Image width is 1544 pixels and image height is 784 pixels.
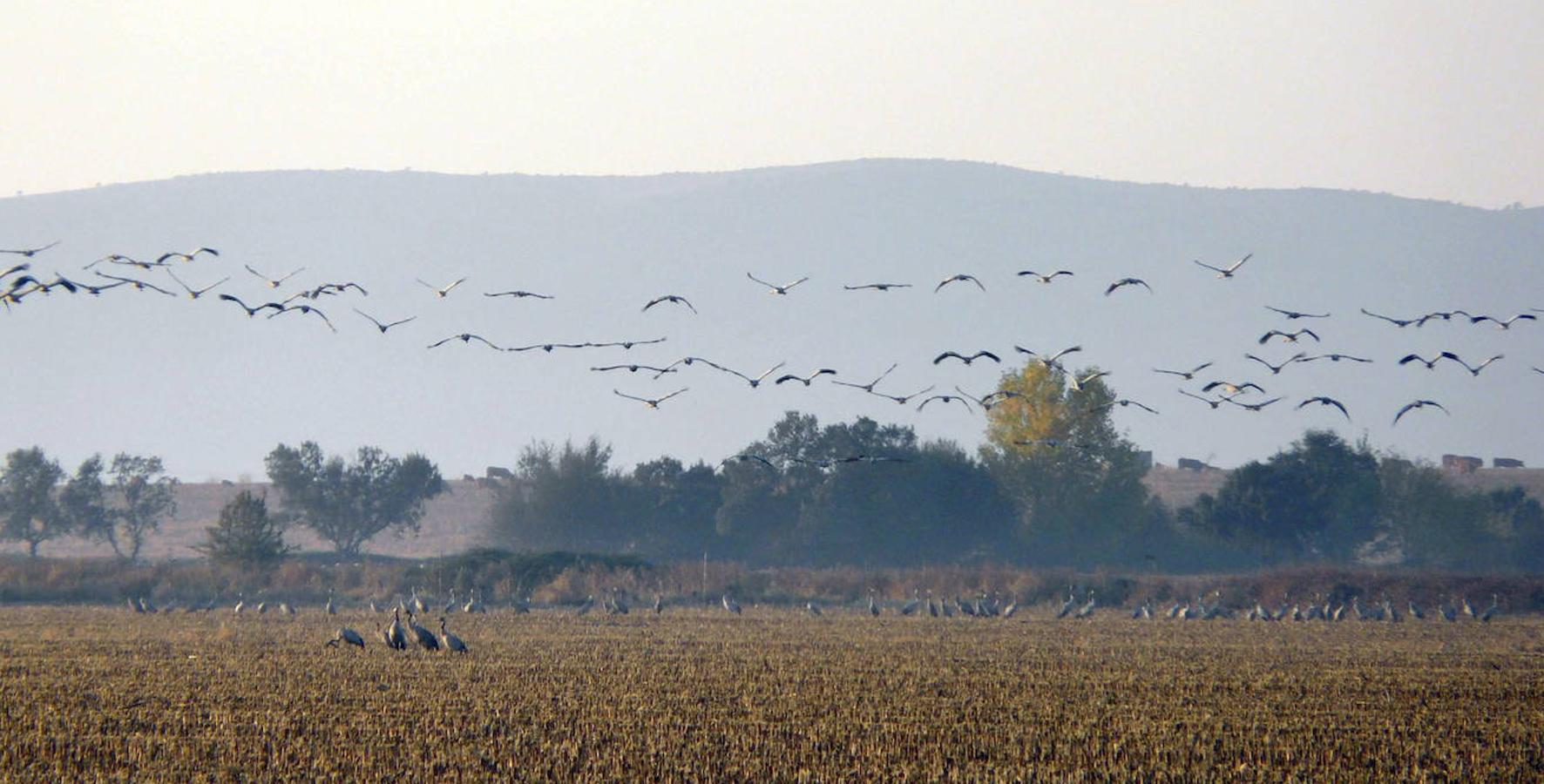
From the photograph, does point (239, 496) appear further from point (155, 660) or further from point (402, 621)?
point (155, 660)

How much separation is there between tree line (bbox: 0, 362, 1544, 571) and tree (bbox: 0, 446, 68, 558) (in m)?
0.15

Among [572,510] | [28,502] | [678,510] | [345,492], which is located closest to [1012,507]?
[678,510]

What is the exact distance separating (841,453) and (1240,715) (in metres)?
57.8

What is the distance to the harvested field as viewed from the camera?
50.0 ft

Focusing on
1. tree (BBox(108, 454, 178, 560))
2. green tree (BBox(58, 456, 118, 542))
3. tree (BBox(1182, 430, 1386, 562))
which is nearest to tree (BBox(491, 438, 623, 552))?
tree (BBox(108, 454, 178, 560))

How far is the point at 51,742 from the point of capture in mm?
16062

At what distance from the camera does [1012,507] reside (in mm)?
74625

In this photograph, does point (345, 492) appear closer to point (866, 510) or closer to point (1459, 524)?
point (866, 510)

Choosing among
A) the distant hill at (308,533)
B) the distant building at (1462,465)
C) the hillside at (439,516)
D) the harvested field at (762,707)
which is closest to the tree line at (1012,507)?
the distant hill at (308,533)

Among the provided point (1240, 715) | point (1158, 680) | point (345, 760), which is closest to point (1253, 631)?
point (1158, 680)

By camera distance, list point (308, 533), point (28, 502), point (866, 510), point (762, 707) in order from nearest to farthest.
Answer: point (762, 707) → point (866, 510) → point (28, 502) → point (308, 533)

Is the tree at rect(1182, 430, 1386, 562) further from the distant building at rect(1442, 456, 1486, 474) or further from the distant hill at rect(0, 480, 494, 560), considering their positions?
the distant hill at rect(0, 480, 494, 560)

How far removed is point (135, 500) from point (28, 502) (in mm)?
6871

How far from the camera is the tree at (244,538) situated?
55531 mm
